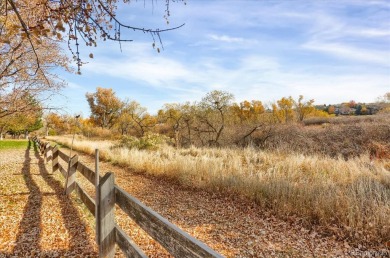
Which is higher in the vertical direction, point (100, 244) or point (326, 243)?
point (100, 244)

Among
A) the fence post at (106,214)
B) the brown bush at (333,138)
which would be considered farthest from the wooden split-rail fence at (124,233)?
the brown bush at (333,138)

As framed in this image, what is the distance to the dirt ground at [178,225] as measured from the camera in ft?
13.5

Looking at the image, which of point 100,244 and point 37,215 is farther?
point 37,215

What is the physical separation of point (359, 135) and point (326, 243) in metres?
21.3

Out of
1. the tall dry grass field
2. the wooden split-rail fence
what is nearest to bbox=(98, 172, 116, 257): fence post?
the wooden split-rail fence

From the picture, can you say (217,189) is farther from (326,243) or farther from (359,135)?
(359,135)

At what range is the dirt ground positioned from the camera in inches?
162

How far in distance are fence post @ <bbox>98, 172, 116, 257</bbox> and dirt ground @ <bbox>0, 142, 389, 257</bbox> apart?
0.90m

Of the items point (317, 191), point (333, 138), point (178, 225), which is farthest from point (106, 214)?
point (333, 138)

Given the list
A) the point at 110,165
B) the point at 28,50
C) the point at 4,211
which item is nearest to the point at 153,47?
the point at 4,211

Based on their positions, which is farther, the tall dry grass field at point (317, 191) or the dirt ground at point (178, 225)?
the tall dry grass field at point (317, 191)

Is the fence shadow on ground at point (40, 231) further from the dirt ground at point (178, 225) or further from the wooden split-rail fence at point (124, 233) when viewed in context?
the wooden split-rail fence at point (124, 233)

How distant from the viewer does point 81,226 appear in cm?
479

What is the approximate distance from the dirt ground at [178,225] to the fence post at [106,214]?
2.95 feet
